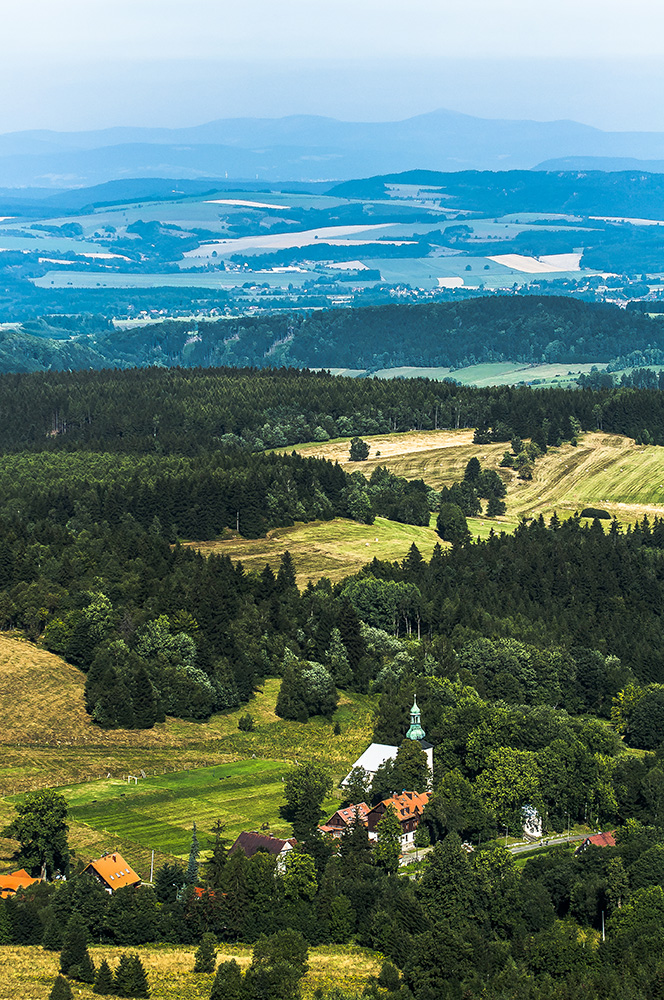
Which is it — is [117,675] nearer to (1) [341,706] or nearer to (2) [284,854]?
(1) [341,706]

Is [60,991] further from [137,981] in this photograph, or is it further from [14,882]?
[14,882]

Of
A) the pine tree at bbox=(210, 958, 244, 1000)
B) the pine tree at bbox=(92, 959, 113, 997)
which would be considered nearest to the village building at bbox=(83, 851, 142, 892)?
the pine tree at bbox=(92, 959, 113, 997)

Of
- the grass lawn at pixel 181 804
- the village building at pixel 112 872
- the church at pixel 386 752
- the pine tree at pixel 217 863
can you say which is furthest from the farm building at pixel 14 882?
the church at pixel 386 752

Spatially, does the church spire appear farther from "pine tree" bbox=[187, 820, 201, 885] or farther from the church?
"pine tree" bbox=[187, 820, 201, 885]

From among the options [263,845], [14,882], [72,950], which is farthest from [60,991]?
[263,845]

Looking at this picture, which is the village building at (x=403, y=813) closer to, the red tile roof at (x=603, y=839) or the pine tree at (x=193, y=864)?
the red tile roof at (x=603, y=839)
